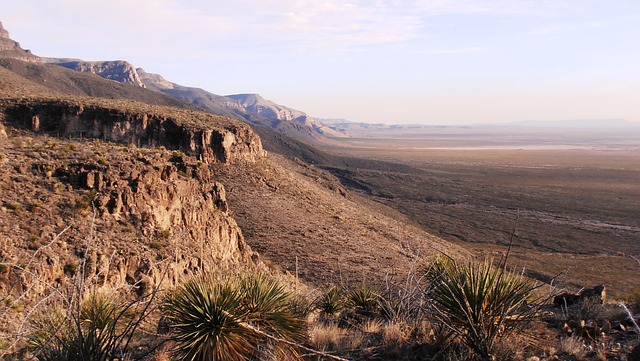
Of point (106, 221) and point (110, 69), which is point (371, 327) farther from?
point (110, 69)

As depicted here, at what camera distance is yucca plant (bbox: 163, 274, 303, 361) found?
15.6 ft

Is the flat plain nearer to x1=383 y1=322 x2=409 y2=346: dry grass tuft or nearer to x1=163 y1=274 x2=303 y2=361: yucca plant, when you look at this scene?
x1=383 y1=322 x2=409 y2=346: dry grass tuft

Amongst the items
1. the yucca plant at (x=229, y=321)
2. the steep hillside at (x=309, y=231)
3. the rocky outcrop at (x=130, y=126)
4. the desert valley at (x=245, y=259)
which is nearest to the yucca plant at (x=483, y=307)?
the desert valley at (x=245, y=259)

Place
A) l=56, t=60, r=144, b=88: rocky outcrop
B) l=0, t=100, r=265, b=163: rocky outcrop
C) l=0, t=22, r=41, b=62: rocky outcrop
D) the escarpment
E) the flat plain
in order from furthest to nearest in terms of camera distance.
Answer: l=56, t=60, r=144, b=88: rocky outcrop, l=0, t=22, r=41, b=62: rocky outcrop, the flat plain, l=0, t=100, r=265, b=163: rocky outcrop, the escarpment

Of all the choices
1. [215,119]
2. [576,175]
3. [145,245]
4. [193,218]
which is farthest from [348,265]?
[576,175]

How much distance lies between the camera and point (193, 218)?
642 inches

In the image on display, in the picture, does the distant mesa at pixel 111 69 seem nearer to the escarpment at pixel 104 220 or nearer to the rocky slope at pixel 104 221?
the rocky slope at pixel 104 221

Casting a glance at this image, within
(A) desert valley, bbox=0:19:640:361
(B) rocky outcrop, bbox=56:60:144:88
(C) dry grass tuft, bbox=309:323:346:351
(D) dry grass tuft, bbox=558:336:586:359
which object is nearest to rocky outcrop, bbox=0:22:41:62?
(B) rocky outcrop, bbox=56:60:144:88

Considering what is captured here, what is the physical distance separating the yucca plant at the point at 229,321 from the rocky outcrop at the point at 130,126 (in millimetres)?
26478

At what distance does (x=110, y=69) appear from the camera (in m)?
178

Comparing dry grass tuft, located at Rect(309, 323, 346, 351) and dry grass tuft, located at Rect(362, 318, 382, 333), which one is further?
dry grass tuft, located at Rect(362, 318, 382, 333)

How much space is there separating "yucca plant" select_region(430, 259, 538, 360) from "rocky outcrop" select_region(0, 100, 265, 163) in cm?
2794

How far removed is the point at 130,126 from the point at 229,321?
28022 mm

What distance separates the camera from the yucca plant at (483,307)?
482cm
